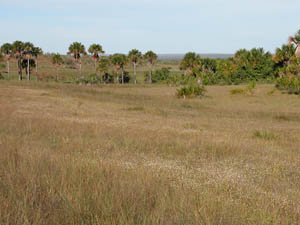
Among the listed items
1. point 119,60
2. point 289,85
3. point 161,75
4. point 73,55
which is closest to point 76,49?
point 73,55

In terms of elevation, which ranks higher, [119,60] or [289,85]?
[119,60]

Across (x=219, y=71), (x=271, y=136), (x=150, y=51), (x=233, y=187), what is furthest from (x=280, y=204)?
(x=150, y=51)

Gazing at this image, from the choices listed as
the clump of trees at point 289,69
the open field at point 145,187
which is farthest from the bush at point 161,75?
the open field at point 145,187

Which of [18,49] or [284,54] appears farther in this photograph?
[18,49]

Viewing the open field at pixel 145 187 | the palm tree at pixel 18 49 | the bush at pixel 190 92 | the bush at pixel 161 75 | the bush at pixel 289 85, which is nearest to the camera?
Result: the open field at pixel 145 187

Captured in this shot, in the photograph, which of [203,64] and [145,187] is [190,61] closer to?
[203,64]

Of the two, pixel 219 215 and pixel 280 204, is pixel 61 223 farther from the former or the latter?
pixel 280 204

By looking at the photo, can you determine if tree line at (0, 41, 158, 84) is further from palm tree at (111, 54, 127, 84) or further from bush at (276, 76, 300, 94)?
bush at (276, 76, 300, 94)

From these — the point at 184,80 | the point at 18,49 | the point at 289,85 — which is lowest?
the point at 289,85

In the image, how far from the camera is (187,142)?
32.3ft

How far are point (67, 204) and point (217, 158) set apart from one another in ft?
15.6

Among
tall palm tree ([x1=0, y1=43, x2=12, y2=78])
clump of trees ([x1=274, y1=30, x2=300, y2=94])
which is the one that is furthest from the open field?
tall palm tree ([x1=0, y1=43, x2=12, y2=78])

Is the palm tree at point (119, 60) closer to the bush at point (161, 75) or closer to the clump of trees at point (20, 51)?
the bush at point (161, 75)

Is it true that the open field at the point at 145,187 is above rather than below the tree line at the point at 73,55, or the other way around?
below
